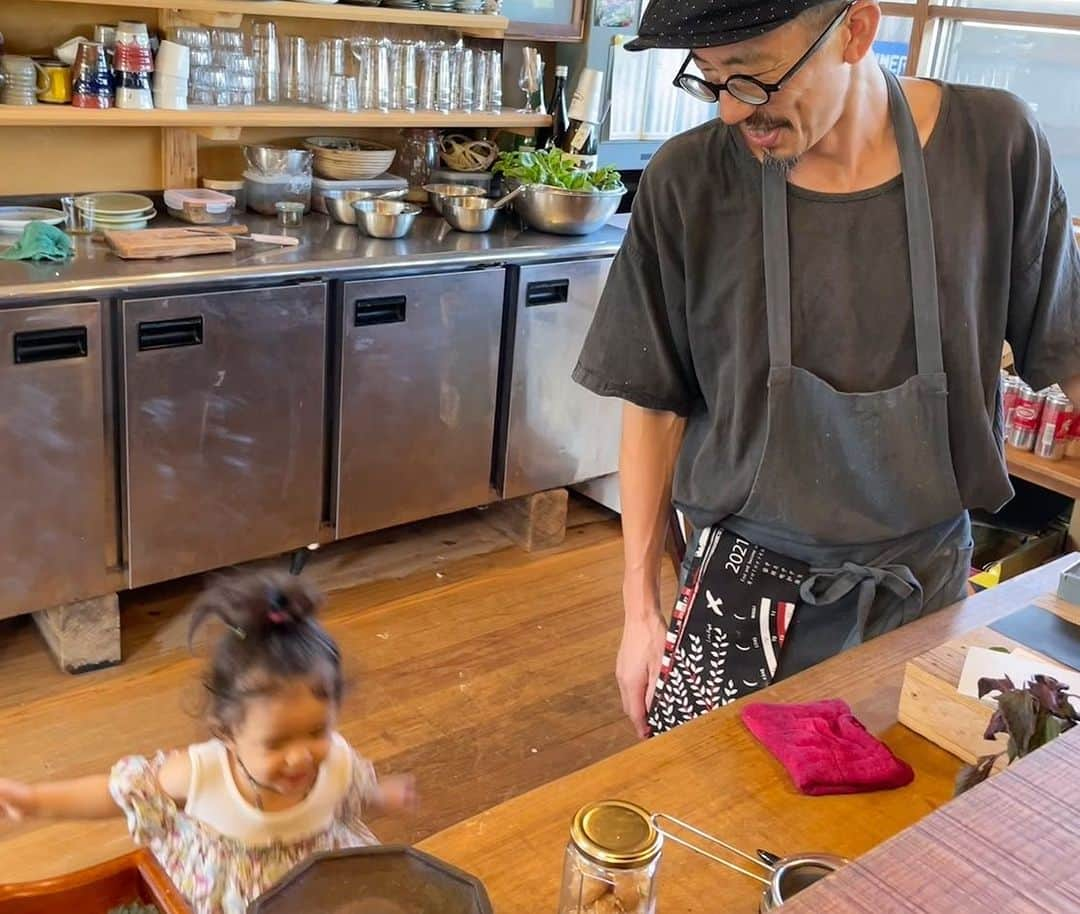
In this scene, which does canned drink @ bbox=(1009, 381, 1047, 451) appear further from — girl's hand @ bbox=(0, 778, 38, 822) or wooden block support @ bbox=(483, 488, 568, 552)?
girl's hand @ bbox=(0, 778, 38, 822)

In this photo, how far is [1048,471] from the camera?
2.92 metres

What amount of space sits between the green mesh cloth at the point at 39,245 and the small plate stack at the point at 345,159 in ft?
3.17

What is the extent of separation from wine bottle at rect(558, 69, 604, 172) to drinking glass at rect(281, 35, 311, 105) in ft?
2.78

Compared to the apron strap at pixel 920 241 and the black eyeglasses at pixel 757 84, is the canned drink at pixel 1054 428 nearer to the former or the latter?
the apron strap at pixel 920 241

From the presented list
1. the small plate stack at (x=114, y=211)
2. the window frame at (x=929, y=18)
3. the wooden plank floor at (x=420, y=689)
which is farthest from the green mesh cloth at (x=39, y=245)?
the window frame at (x=929, y=18)

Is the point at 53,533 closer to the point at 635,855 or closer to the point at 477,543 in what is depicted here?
the point at 477,543

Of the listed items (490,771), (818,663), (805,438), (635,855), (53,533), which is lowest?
(490,771)

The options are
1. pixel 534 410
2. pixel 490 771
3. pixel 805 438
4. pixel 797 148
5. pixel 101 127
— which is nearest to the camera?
pixel 797 148

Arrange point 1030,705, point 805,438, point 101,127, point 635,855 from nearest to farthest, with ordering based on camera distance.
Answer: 1. point 635,855
2. point 1030,705
3. point 805,438
4. point 101,127

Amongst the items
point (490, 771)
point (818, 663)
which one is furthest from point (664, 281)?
point (490, 771)

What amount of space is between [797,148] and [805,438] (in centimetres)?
34

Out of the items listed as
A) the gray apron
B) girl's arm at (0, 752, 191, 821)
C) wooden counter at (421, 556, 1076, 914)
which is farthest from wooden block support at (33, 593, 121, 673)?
wooden counter at (421, 556, 1076, 914)

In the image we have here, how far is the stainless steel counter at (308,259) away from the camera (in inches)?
105

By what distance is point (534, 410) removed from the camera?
3.62 m
